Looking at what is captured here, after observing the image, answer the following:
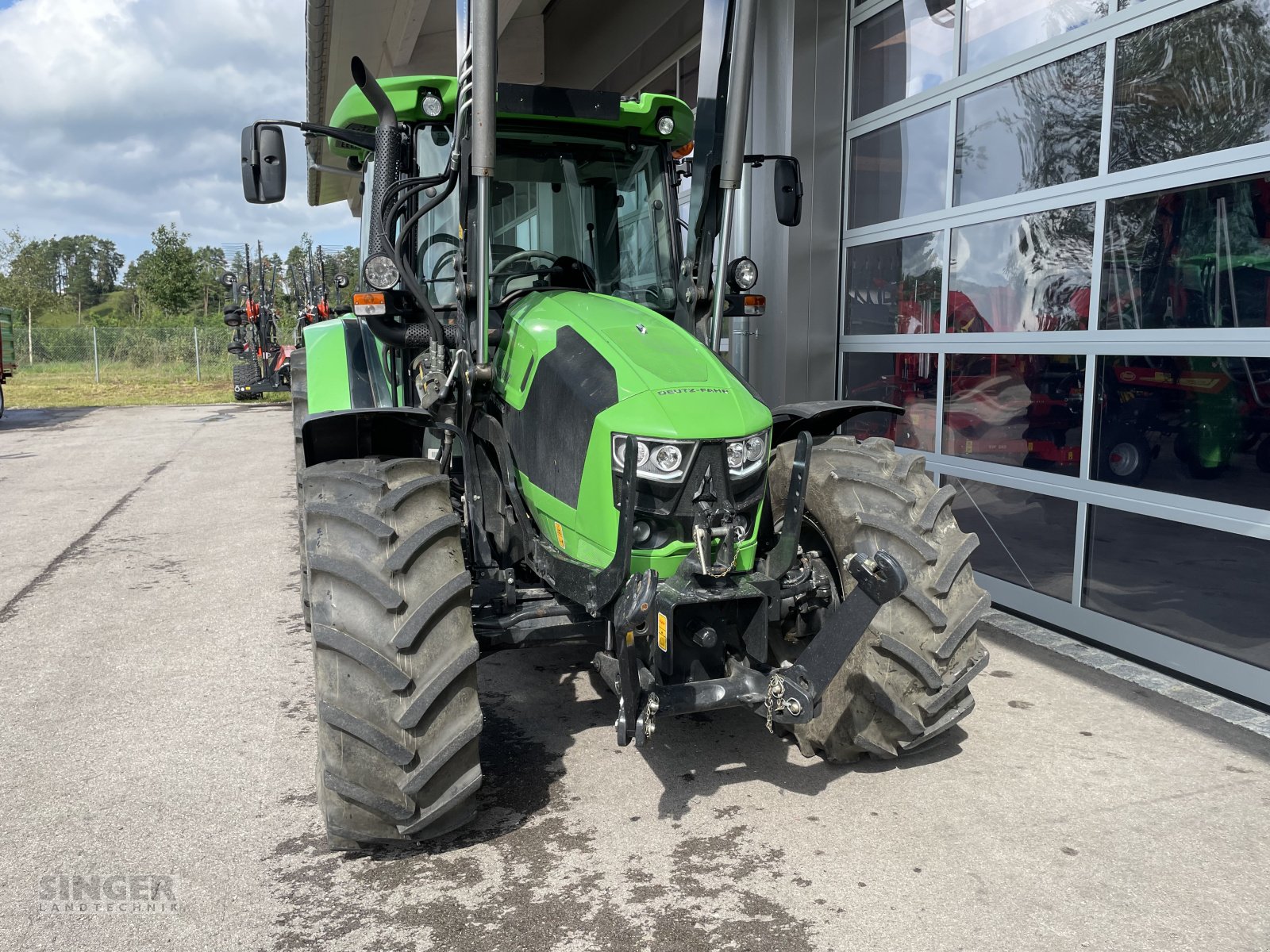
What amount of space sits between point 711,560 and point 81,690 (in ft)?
10.7

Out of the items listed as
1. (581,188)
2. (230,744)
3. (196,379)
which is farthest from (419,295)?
(196,379)

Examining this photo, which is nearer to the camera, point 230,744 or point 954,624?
point 954,624

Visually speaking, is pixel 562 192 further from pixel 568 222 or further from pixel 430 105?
pixel 430 105

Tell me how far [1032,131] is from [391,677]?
15.5 ft

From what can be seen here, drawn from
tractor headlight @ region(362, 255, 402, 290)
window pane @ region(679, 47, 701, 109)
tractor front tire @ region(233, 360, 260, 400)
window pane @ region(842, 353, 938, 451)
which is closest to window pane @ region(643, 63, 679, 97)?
window pane @ region(679, 47, 701, 109)

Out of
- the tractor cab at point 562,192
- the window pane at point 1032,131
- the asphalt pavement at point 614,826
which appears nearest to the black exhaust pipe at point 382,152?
the tractor cab at point 562,192

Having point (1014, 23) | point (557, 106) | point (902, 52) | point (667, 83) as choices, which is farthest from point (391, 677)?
point (667, 83)

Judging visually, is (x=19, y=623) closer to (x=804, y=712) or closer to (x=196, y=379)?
(x=804, y=712)

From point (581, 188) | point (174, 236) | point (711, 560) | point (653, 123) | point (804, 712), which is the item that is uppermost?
point (174, 236)

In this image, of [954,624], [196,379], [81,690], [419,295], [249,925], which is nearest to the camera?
[249,925]

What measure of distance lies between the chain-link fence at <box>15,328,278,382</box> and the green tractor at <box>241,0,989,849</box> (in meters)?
28.1

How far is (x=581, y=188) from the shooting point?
4293 millimetres

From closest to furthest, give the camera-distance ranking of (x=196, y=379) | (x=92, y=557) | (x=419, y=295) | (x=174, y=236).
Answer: (x=419, y=295) → (x=92, y=557) → (x=196, y=379) → (x=174, y=236)

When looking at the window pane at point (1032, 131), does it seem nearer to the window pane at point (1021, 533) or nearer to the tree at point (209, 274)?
the window pane at point (1021, 533)
